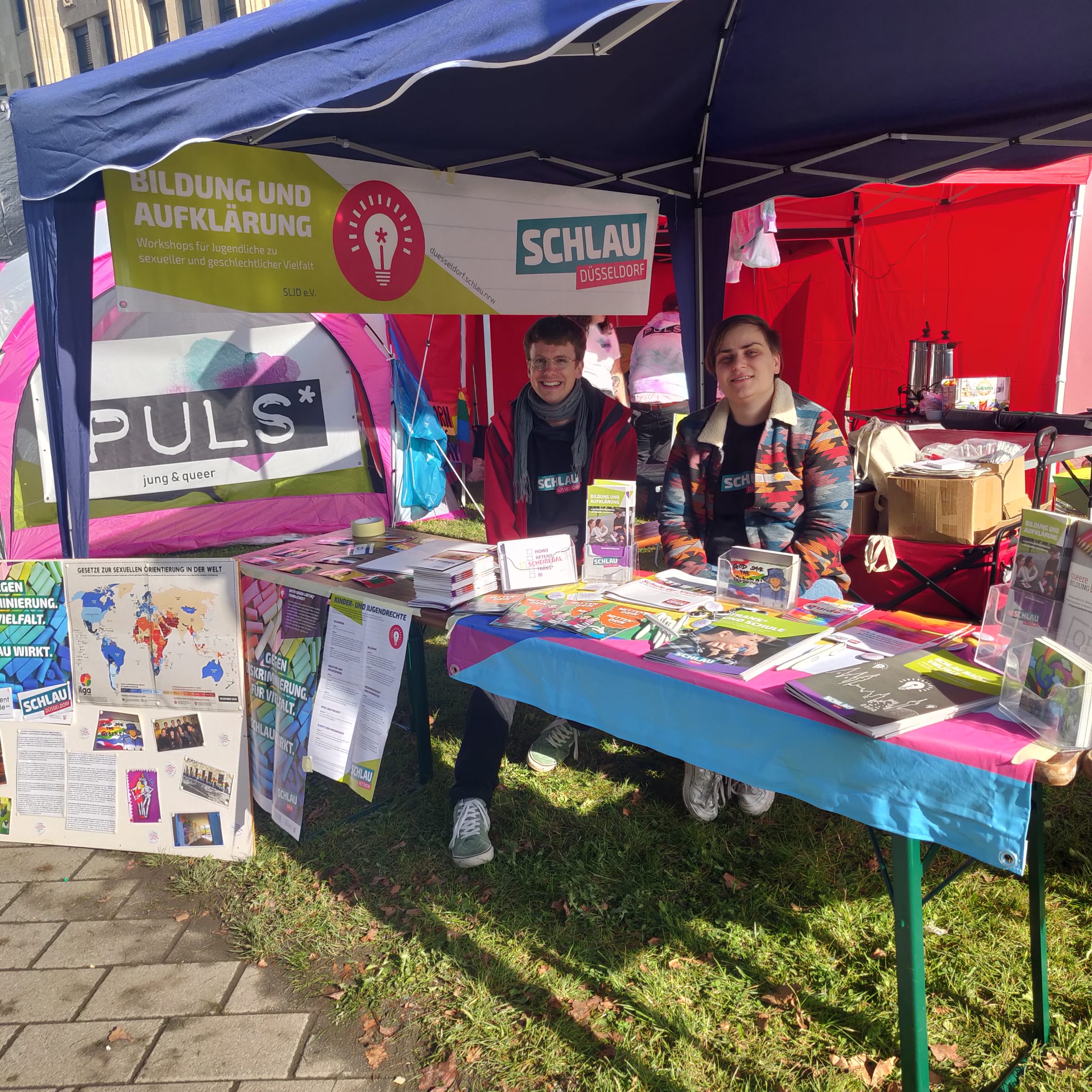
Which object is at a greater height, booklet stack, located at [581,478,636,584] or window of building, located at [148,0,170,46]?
window of building, located at [148,0,170,46]

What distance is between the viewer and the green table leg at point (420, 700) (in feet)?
9.30

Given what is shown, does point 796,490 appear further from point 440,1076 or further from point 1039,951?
point 440,1076

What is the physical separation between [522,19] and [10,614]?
7.00ft

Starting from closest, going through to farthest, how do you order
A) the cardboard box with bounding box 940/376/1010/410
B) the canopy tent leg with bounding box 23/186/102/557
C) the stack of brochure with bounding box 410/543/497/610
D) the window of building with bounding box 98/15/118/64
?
the stack of brochure with bounding box 410/543/497/610
the canopy tent leg with bounding box 23/186/102/557
the cardboard box with bounding box 940/376/1010/410
the window of building with bounding box 98/15/118/64

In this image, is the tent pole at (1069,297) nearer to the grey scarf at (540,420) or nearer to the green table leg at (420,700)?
the grey scarf at (540,420)

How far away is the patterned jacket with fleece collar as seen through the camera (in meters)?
2.64

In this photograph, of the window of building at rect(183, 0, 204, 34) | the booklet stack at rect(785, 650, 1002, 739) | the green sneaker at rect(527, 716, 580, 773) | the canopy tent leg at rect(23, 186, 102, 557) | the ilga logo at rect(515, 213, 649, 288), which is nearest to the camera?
the booklet stack at rect(785, 650, 1002, 739)

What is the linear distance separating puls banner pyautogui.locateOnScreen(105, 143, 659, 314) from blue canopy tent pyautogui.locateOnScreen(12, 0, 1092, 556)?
0.11m

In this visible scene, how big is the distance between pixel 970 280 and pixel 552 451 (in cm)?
530

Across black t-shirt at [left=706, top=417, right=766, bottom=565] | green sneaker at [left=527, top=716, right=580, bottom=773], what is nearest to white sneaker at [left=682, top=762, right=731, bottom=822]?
green sneaker at [left=527, top=716, right=580, bottom=773]

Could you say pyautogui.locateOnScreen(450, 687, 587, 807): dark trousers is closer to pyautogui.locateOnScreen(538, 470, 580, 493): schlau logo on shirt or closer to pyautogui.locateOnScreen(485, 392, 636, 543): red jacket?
pyautogui.locateOnScreen(485, 392, 636, 543): red jacket

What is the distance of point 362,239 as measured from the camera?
2.97 m

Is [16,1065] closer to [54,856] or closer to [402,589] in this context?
[54,856]

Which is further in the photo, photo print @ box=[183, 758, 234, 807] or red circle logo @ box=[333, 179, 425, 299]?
red circle logo @ box=[333, 179, 425, 299]
